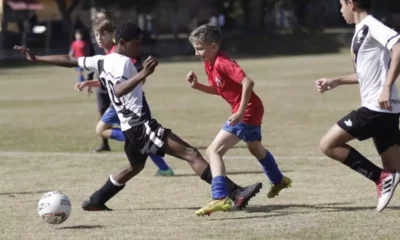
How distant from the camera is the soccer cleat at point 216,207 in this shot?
852 centimetres

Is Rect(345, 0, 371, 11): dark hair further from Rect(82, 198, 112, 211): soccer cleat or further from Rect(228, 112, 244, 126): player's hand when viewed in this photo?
Rect(82, 198, 112, 211): soccer cleat

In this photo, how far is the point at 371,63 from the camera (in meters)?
8.30

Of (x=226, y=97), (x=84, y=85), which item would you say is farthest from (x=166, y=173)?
(x=226, y=97)

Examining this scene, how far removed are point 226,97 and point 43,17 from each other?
72.1m

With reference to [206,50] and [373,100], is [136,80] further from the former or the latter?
[373,100]

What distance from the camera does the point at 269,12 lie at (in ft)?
233

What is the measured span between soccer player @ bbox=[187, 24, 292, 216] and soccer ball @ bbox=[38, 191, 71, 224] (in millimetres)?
1168

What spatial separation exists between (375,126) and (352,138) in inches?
9.8

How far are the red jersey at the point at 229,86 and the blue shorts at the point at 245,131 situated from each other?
48 millimetres

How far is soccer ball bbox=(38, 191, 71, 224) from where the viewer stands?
8.20m

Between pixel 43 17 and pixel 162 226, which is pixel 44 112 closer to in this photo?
pixel 162 226

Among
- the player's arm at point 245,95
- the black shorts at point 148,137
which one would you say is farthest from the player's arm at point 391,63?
the black shorts at point 148,137

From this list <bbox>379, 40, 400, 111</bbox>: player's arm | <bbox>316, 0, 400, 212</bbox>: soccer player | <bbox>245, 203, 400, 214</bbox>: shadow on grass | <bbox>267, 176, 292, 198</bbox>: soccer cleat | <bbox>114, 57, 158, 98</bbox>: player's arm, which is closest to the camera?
<bbox>379, 40, 400, 111</bbox>: player's arm

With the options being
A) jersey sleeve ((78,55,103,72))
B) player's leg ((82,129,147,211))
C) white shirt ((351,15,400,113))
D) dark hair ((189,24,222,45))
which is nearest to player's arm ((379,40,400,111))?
white shirt ((351,15,400,113))
